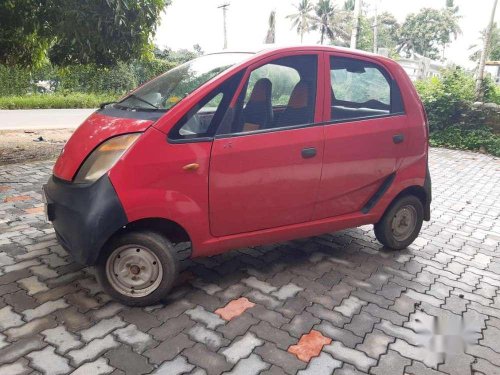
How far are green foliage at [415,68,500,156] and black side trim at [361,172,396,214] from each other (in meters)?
9.08

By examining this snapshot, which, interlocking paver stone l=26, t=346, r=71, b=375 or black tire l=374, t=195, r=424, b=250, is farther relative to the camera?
black tire l=374, t=195, r=424, b=250

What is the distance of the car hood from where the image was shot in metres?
2.63

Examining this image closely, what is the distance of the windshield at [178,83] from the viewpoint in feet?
9.40

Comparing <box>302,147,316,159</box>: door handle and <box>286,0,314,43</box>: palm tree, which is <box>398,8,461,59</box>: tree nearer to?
<box>286,0,314,43</box>: palm tree

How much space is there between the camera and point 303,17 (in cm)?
5475

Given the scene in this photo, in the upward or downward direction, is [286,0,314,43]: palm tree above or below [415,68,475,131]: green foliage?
above

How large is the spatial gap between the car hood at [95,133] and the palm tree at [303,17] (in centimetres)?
5535

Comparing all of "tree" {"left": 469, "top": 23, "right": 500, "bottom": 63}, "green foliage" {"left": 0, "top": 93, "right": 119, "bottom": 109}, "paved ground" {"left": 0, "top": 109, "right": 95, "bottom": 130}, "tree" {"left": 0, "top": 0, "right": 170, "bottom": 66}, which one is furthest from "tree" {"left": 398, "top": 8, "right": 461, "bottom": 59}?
"tree" {"left": 0, "top": 0, "right": 170, "bottom": 66}

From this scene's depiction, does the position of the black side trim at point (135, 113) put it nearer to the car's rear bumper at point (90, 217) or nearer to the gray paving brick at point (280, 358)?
the car's rear bumper at point (90, 217)

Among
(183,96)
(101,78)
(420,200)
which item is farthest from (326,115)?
(101,78)

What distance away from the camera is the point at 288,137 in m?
2.96

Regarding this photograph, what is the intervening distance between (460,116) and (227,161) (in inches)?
434

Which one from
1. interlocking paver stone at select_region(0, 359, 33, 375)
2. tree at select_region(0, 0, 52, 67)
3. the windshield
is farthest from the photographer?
tree at select_region(0, 0, 52, 67)

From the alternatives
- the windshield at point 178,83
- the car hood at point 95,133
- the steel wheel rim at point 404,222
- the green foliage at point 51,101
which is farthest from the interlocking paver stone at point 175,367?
the green foliage at point 51,101
